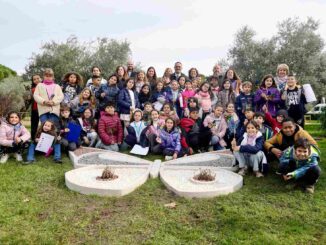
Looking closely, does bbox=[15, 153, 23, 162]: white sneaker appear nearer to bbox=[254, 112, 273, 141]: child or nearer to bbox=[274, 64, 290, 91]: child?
bbox=[254, 112, 273, 141]: child

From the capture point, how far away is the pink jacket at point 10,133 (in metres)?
8.14

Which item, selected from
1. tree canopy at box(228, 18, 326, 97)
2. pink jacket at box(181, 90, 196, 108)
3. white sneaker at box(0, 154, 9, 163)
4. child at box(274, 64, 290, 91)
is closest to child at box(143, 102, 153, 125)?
pink jacket at box(181, 90, 196, 108)

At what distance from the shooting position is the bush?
19630 mm

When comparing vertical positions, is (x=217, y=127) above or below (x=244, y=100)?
below

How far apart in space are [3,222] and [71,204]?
1059 mm

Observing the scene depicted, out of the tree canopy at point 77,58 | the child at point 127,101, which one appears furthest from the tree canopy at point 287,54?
the child at point 127,101

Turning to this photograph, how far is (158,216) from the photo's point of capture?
5258 mm

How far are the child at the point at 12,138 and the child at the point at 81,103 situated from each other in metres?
1.50

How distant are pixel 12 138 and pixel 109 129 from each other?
2368 mm

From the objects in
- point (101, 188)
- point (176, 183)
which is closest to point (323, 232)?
point (176, 183)

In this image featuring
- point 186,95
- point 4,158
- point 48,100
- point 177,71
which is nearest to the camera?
point 4,158

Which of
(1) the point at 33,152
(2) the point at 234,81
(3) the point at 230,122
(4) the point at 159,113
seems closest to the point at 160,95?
(4) the point at 159,113

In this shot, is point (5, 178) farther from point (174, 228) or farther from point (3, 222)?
point (174, 228)

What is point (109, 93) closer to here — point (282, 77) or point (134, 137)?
point (134, 137)
